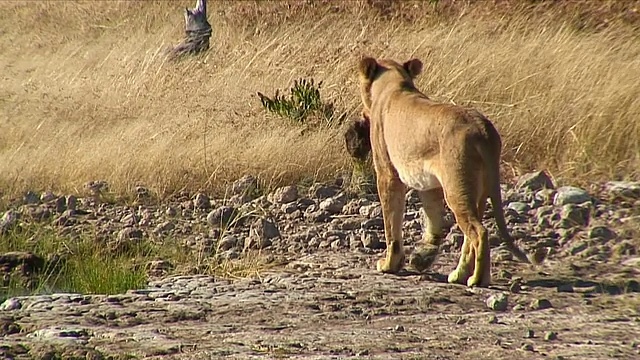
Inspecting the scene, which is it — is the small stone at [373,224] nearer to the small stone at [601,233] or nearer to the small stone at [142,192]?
the small stone at [601,233]

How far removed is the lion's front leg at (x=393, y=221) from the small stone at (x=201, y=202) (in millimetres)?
2604

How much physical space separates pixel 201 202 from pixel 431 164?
3.38 m

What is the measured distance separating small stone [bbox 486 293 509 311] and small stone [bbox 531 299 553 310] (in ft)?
0.48

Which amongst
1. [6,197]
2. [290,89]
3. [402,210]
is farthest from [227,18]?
[402,210]

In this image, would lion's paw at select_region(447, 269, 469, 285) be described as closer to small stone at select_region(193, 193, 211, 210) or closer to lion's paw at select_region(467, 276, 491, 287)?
lion's paw at select_region(467, 276, 491, 287)

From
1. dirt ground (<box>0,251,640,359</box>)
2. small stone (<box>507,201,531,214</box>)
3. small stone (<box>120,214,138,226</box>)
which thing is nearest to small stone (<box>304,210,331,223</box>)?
dirt ground (<box>0,251,640,359</box>)

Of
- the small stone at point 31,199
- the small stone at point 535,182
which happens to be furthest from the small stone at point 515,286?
the small stone at point 31,199

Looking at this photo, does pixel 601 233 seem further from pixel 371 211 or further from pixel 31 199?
pixel 31 199

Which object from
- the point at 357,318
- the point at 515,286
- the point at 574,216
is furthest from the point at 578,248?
the point at 357,318

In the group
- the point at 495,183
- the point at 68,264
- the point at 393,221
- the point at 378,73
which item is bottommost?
the point at 68,264

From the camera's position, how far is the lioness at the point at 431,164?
6.58 meters

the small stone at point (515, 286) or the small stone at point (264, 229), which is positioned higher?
the small stone at point (515, 286)

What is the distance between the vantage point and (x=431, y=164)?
6906 mm

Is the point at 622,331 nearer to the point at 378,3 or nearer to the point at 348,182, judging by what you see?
the point at 348,182
